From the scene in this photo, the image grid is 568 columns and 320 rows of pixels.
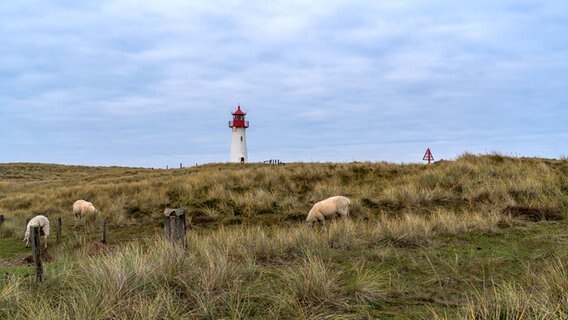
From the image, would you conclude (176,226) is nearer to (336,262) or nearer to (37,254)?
(37,254)

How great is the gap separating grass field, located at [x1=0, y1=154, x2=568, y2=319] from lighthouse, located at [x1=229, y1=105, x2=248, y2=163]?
33.6 metres

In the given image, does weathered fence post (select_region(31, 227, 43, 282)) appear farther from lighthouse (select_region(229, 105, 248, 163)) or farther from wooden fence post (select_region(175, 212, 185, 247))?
lighthouse (select_region(229, 105, 248, 163))

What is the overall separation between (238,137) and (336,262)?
4482 centimetres

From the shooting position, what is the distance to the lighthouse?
51438 mm

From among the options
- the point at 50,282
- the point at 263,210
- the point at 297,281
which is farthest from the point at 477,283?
the point at 263,210

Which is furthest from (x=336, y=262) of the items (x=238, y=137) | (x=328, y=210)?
(x=238, y=137)

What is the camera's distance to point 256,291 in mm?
5527

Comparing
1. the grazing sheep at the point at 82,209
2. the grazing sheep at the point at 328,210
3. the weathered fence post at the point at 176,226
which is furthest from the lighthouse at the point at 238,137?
the weathered fence post at the point at 176,226

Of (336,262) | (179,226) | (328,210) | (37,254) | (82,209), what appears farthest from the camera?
(82,209)

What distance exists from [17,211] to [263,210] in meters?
12.4

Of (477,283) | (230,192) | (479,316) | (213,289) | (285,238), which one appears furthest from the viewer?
(230,192)

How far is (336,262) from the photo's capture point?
7.21m

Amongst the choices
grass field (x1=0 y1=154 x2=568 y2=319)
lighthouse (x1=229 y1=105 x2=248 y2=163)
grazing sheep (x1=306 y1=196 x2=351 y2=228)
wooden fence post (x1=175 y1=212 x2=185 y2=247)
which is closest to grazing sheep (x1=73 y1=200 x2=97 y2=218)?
grass field (x1=0 y1=154 x2=568 y2=319)

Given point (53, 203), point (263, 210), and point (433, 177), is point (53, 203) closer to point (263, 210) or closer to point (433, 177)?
point (263, 210)
